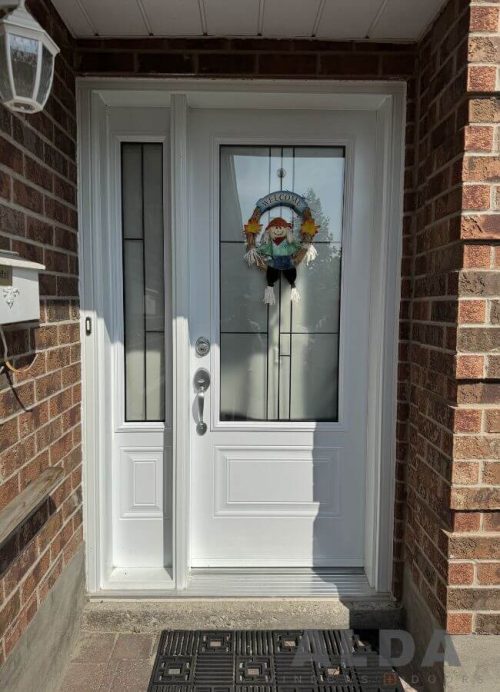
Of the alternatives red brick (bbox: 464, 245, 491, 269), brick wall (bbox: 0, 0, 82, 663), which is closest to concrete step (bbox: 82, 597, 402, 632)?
brick wall (bbox: 0, 0, 82, 663)

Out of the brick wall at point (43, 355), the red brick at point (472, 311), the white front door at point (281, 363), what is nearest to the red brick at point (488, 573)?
the white front door at point (281, 363)

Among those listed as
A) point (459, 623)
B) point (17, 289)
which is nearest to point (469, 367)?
point (459, 623)

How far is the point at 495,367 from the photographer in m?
1.66

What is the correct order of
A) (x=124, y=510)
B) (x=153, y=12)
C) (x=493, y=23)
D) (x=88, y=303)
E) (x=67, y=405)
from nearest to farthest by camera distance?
1. (x=493, y=23)
2. (x=153, y=12)
3. (x=67, y=405)
4. (x=88, y=303)
5. (x=124, y=510)

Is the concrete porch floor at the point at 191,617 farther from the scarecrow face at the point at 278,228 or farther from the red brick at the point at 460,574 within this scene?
the scarecrow face at the point at 278,228

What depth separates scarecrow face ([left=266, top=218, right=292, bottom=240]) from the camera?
91.4 inches

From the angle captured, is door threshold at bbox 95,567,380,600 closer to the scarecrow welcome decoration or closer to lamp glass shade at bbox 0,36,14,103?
the scarecrow welcome decoration

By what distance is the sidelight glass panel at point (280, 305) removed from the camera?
2338 mm

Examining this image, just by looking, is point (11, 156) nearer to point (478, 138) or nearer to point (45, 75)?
point (45, 75)

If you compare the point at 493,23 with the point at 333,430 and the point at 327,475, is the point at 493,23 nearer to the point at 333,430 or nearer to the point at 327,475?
the point at 333,430

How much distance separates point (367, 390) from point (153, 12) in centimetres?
191

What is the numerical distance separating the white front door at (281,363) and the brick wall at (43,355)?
22.9 inches

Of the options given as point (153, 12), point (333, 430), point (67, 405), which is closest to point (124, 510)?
point (67, 405)

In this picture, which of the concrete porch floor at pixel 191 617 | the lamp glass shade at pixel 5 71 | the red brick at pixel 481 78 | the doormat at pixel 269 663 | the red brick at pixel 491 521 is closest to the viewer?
the lamp glass shade at pixel 5 71
